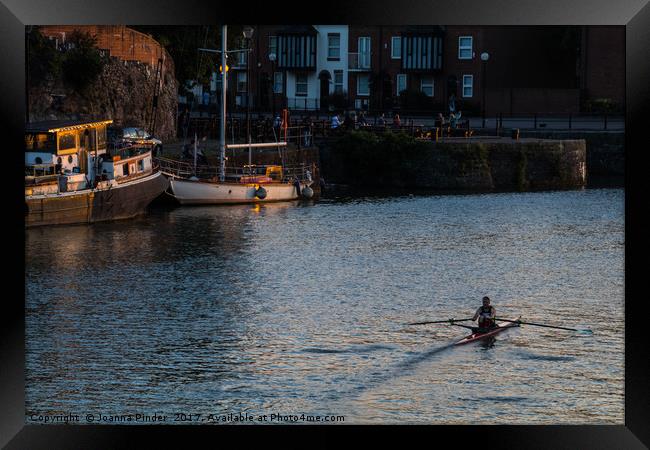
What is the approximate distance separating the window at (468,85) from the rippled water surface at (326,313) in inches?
1041

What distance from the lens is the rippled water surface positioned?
1970 centimetres

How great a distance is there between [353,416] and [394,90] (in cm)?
6034

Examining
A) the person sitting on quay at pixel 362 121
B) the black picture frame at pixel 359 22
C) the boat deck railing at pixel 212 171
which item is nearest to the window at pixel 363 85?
the person sitting on quay at pixel 362 121

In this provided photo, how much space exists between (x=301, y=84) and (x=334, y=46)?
3347 mm

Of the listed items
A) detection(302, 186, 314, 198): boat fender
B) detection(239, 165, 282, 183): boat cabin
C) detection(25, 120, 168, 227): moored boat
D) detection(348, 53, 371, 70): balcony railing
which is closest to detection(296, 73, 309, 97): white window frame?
detection(348, 53, 371, 70): balcony railing

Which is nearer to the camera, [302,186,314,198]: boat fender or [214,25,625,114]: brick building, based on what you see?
[302,186,314,198]: boat fender

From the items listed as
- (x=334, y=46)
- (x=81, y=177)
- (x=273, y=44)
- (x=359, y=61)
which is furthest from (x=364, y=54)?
(x=81, y=177)

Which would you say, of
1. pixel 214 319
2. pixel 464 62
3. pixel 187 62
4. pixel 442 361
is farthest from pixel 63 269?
pixel 464 62

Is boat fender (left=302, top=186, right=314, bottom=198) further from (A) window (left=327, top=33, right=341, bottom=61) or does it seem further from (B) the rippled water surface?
(A) window (left=327, top=33, right=341, bottom=61)

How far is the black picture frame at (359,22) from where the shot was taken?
7266 millimetres

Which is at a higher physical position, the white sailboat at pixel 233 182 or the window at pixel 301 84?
the window at pixel 301 84

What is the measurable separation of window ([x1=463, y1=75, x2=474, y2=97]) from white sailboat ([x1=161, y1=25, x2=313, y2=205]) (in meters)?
24.3

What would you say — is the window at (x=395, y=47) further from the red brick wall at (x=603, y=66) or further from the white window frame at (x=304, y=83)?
the red brick wall at (x=603, y=66)

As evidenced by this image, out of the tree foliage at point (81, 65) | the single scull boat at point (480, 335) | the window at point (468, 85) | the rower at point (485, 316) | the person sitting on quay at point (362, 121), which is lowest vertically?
the single scull boat at point (480, 335)
